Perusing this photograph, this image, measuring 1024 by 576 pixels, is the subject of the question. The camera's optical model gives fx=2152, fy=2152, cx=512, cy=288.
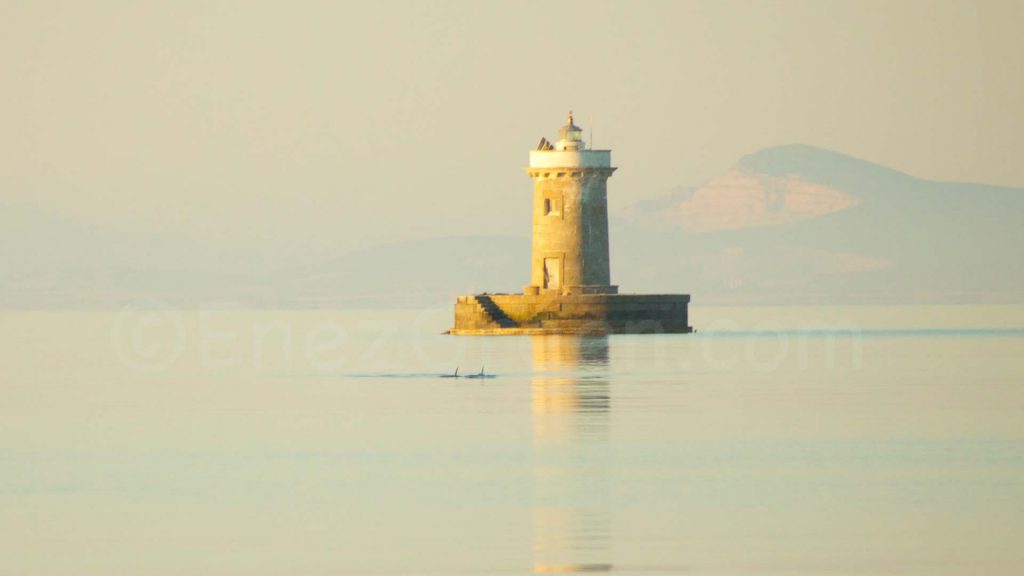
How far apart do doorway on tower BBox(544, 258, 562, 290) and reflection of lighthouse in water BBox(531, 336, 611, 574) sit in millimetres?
16844

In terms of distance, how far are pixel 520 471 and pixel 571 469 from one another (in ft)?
2.32

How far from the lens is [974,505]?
25.0 metres

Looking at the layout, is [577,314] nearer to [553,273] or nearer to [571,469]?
[553,273]

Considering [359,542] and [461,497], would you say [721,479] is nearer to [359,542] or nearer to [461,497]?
[461,497]

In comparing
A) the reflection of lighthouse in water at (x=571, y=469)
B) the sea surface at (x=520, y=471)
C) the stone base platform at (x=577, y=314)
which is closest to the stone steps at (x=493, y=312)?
the stone base platform at (x=577, y=314)

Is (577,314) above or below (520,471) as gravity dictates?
above

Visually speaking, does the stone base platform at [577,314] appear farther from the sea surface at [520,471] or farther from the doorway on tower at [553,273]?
the sea surface at [520,471]

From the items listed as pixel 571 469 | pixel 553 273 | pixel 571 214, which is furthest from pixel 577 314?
pixel 571 469

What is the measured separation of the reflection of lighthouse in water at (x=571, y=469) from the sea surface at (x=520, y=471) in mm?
68

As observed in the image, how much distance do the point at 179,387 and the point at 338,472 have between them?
921 inches

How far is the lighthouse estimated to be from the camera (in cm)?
7194

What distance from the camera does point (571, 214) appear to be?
7206 centimetres

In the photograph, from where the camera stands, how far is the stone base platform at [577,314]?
71.8 meters

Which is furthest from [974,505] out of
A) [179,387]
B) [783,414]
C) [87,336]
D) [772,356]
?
[87,336]
